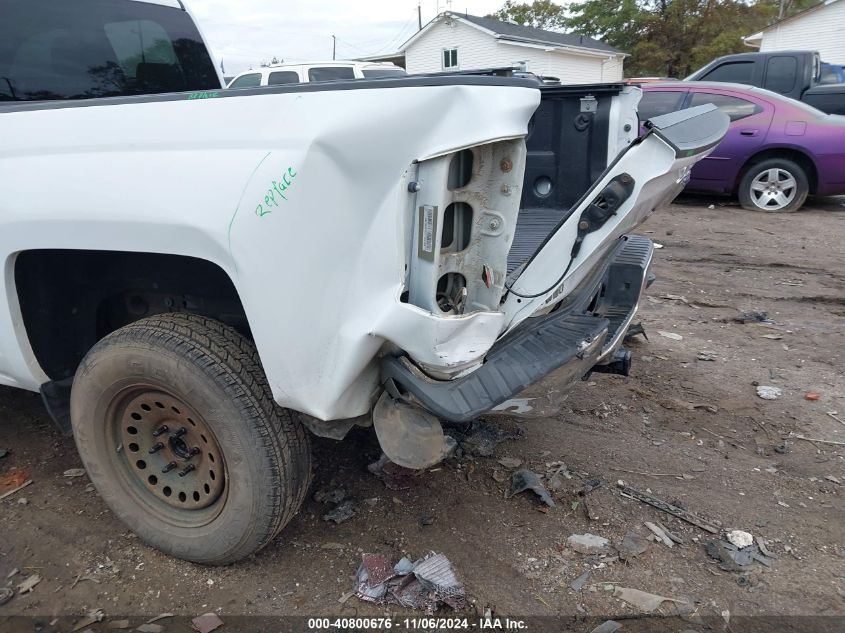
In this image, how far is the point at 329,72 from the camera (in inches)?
535

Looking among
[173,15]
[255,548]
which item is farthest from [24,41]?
[255,548]

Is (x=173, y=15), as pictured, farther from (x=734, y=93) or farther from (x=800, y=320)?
(x=734, y=93)

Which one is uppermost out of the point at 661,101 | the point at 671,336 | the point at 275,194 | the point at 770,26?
the point at 770,26

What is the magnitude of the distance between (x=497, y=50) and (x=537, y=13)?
21602 mm

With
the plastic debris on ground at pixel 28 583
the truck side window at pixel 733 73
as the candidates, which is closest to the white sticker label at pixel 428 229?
the plastic debris on ground at pixel 28 583

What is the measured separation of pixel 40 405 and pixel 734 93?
9084mm

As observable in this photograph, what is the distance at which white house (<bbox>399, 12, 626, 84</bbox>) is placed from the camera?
28.9 meters

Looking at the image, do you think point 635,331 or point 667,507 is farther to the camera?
point 635,331

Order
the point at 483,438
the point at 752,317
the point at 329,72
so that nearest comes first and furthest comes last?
the point at 483,438, the point at 752,317, the point at 329,72

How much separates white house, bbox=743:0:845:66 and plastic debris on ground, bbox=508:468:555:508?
29.0 m

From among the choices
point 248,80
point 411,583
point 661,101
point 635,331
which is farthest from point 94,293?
point 248,80

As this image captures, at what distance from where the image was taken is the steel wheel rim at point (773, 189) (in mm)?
8945

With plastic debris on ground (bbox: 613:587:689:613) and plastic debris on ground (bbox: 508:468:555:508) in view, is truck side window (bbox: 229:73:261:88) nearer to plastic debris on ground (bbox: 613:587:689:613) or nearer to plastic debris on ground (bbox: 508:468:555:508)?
plastic debris on ground (bbox: 508:468:555:508)

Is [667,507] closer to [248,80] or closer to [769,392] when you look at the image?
[769,392]
